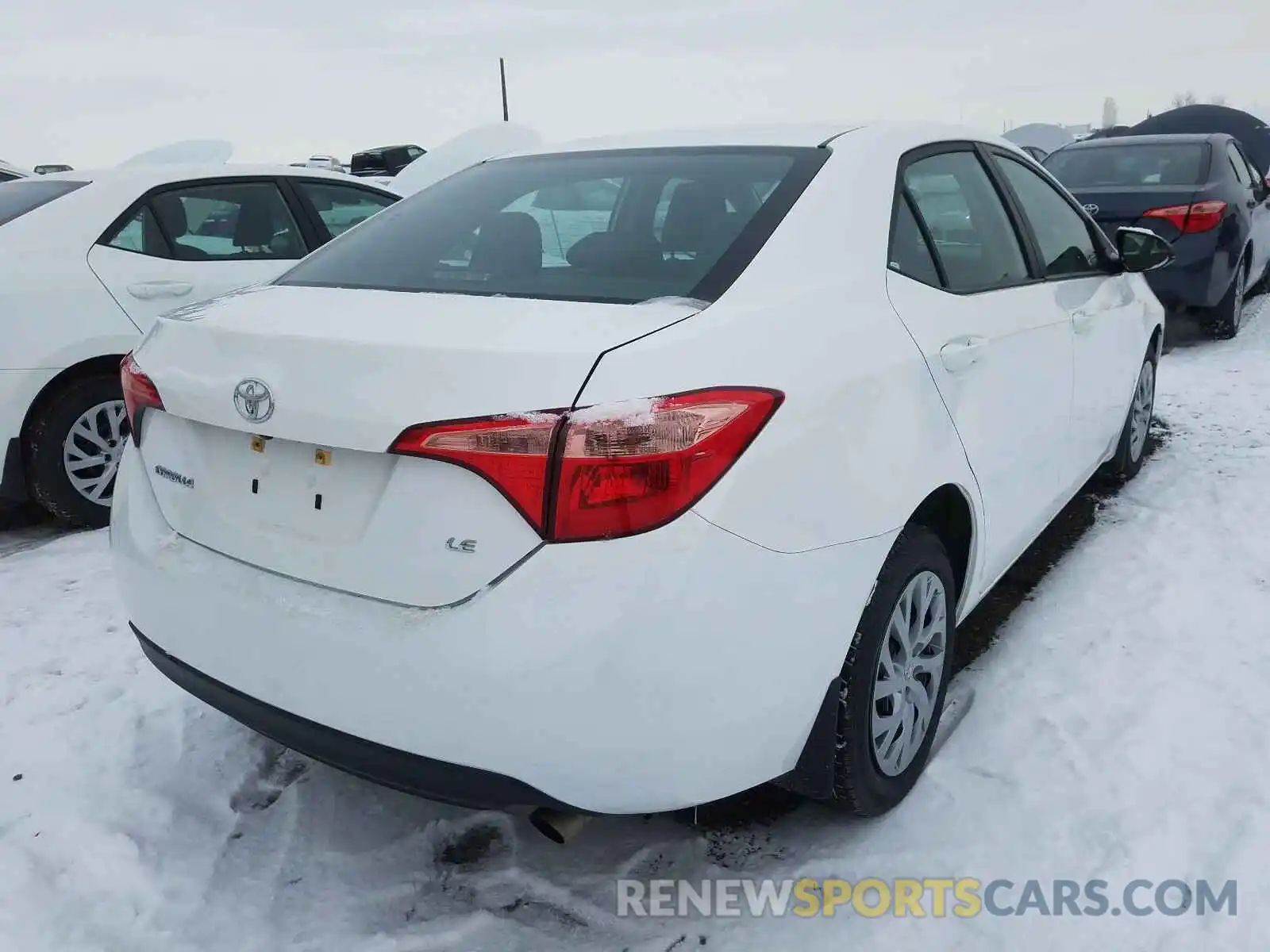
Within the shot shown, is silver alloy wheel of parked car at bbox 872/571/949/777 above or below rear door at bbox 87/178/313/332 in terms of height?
below

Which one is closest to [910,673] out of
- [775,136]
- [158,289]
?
[775,136]

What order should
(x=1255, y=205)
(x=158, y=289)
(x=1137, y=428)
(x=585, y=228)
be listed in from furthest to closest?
(x=1255, y=205)
(x=1137, y=428)
(x=158, y=289)
(x=585, y=228)

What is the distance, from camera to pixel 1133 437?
14.6 ft

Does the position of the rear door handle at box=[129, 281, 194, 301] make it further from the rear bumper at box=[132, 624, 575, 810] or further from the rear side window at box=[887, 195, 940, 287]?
the rear side window at box=[887, 195, 940, 287]

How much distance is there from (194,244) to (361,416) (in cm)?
349

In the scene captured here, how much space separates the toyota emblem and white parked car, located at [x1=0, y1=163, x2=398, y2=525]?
8.79 feet

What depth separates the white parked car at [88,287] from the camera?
4.00 m

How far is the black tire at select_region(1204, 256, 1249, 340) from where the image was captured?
7.28 m

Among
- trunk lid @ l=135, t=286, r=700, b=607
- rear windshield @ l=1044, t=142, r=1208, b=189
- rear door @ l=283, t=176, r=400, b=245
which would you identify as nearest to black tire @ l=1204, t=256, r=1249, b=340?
rear windshield @ l=1044, t=142, r=1208, b=189

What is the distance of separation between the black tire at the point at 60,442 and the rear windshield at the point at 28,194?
2.54ft

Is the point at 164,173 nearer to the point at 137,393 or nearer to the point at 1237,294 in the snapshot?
the point at 137,393

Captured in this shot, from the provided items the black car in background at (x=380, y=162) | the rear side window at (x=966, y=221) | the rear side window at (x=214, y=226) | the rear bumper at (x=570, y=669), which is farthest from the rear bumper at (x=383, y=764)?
the black car in background at (x=380, y=162)

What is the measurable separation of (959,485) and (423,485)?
4.30 ft

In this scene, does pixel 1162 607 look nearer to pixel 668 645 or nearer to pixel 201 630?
pixel 668 645
